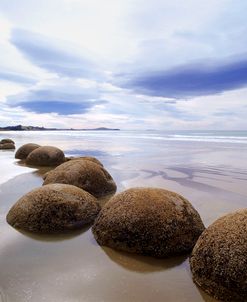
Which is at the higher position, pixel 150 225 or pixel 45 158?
pixel 150 225

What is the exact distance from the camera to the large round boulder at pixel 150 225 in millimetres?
4555

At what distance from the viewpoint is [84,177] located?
797 centimetres

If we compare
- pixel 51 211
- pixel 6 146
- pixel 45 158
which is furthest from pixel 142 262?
pixel 6 146

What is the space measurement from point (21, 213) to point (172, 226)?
8.54 ft

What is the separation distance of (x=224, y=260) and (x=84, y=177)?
4881 millimetres

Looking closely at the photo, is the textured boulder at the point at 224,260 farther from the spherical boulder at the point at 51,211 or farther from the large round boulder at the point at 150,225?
the spherical boulder at the point at 51,211

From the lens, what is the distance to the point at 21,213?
5660 millimetres

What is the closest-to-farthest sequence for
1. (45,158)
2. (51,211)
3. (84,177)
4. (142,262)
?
(142,262) < (51,211) < (84,177) < (45,158)

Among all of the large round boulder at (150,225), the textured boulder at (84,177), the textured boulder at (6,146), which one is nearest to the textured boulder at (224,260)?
the large round boulder at (150,225)

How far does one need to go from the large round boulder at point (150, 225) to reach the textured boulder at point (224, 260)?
2.07ft

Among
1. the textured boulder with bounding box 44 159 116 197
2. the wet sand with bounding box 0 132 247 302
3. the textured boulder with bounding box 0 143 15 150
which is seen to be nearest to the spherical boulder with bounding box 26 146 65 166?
the textured boulder with bounding box 44 159 116 197

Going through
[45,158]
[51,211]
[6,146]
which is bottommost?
[6,146]

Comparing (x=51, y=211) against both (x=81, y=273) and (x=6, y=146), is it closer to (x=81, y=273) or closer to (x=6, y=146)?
(x=81, y=273)

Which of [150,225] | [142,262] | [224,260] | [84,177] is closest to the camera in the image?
[224,260]
